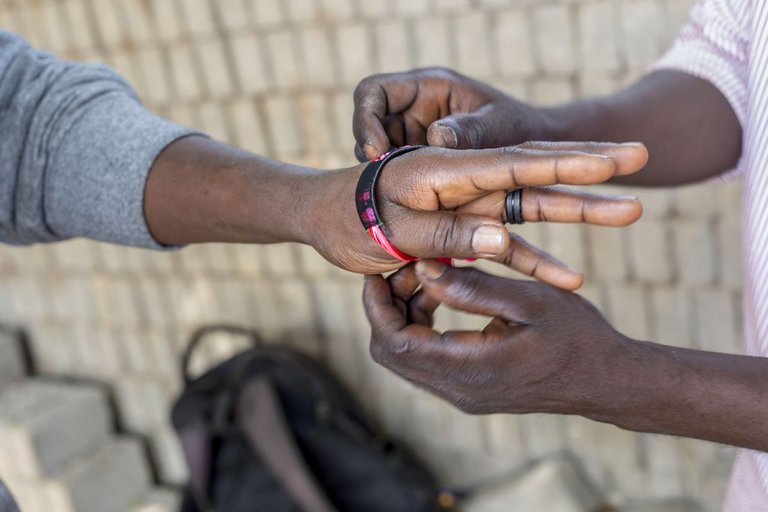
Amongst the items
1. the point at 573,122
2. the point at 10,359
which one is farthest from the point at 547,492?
the point at 10,359

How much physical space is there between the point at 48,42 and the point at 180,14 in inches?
20.9

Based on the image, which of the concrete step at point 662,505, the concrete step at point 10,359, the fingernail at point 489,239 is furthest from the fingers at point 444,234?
the concrete step at point 10,359

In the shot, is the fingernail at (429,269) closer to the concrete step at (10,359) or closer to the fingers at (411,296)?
the fingers at (411,296)

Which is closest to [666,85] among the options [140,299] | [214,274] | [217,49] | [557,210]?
[557,210]

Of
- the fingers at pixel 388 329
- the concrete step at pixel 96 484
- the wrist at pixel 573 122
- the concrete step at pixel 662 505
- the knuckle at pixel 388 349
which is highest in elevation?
the wrist at pixel 573 122

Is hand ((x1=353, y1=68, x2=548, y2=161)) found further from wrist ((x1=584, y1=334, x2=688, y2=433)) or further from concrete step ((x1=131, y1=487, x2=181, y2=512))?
concrete step ((x1=131, y1=487, x2=181, y2=512))

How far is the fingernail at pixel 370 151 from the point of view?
3.38 feet

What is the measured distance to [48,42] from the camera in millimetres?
2844

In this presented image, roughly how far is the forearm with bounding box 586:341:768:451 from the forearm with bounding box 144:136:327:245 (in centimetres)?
37

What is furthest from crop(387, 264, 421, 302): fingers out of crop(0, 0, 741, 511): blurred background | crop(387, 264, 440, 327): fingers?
crop(0, 0, 741, 511): blurred background

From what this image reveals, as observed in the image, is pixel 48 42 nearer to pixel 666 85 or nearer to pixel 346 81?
pixel 346 81

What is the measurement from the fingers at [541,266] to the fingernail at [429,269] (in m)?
0.06

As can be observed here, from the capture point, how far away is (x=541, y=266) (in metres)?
1.03

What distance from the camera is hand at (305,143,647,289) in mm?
837
